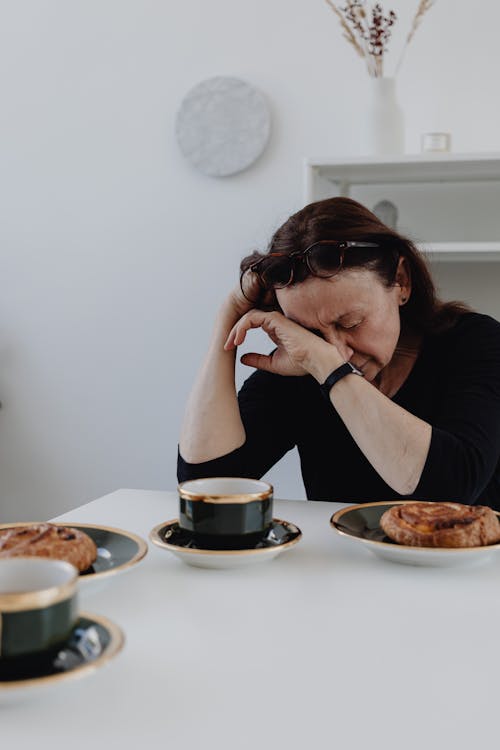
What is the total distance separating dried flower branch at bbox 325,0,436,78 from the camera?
88.4 inches

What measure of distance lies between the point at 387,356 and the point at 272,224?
119cm

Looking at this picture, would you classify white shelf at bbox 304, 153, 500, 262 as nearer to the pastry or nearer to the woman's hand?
the woman's hand

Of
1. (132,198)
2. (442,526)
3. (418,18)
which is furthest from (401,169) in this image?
(442,526)

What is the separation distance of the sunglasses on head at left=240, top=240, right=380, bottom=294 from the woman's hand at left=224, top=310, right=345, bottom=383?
2.4 inches

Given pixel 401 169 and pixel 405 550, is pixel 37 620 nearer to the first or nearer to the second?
pixel 405 550

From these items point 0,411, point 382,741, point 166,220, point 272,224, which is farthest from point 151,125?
point 382,741

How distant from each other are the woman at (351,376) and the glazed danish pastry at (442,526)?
0.20 metres

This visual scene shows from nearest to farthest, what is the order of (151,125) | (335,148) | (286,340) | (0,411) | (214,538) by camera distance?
(214,538)
(286,340)
(335,148)
(151,125)
(0,411)

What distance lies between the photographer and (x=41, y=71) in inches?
107

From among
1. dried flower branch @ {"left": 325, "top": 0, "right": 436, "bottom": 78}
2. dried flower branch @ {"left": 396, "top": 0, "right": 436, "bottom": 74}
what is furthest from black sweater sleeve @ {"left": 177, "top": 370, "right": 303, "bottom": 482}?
dried flower branch @ {"left": 396, "top": 0, "right": 436, "bottom": 74}

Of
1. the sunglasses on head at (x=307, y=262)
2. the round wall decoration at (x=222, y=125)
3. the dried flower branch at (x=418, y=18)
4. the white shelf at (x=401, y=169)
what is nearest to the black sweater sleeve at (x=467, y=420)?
the sunglasses on head at (x=307, y=262)

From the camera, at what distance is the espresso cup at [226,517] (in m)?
0.86

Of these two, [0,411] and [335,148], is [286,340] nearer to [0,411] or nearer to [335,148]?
[335,148]

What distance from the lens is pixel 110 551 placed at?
875 mm
